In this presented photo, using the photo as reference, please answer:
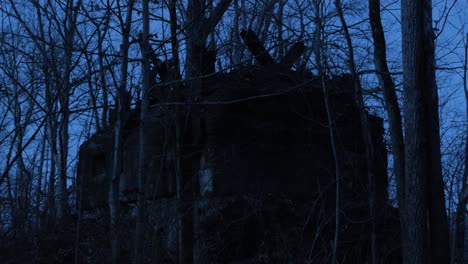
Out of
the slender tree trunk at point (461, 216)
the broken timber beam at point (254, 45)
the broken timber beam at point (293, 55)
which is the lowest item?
the slender tree trunk at point (461, 216)

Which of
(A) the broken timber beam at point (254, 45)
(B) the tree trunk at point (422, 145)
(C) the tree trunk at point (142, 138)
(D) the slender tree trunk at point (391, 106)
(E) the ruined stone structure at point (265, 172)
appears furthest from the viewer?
(A) the broken timber beam at point (254, 45)

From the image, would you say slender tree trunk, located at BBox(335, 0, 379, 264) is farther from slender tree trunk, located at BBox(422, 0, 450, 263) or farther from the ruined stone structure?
slender tree trunk, located at BBox(422, 0, 450, 263)

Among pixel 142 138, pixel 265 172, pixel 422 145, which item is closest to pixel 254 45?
pixel 265 172

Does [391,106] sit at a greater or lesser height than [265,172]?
greater

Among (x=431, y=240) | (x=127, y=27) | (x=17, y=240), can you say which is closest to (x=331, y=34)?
(x=127, y=27)

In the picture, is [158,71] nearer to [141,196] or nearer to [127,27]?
[127,27]

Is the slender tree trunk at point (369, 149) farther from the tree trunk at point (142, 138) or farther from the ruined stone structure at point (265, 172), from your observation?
the tree trunk at point (142, 138)

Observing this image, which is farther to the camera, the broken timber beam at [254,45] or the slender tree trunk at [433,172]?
the broken timber beam at [254,45]

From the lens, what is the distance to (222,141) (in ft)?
29.1

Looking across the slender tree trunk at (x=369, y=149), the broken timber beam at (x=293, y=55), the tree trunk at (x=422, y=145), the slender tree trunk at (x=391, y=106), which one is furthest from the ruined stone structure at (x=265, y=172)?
the tree trunk at (x=422, y=145)

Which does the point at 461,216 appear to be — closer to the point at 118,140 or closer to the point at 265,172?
the point at 265,172

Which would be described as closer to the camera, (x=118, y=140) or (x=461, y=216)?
(x=118, y=140)

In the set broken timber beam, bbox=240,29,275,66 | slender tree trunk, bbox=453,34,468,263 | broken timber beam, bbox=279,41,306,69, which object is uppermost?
broken timber beam, bbox=240,29,275,66

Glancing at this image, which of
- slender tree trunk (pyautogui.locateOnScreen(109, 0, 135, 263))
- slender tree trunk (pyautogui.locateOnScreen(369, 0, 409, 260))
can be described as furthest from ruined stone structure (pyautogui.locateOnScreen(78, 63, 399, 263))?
slender tree trunk (pyautogui.locateOnScreen(369, 0, 409, 260))
